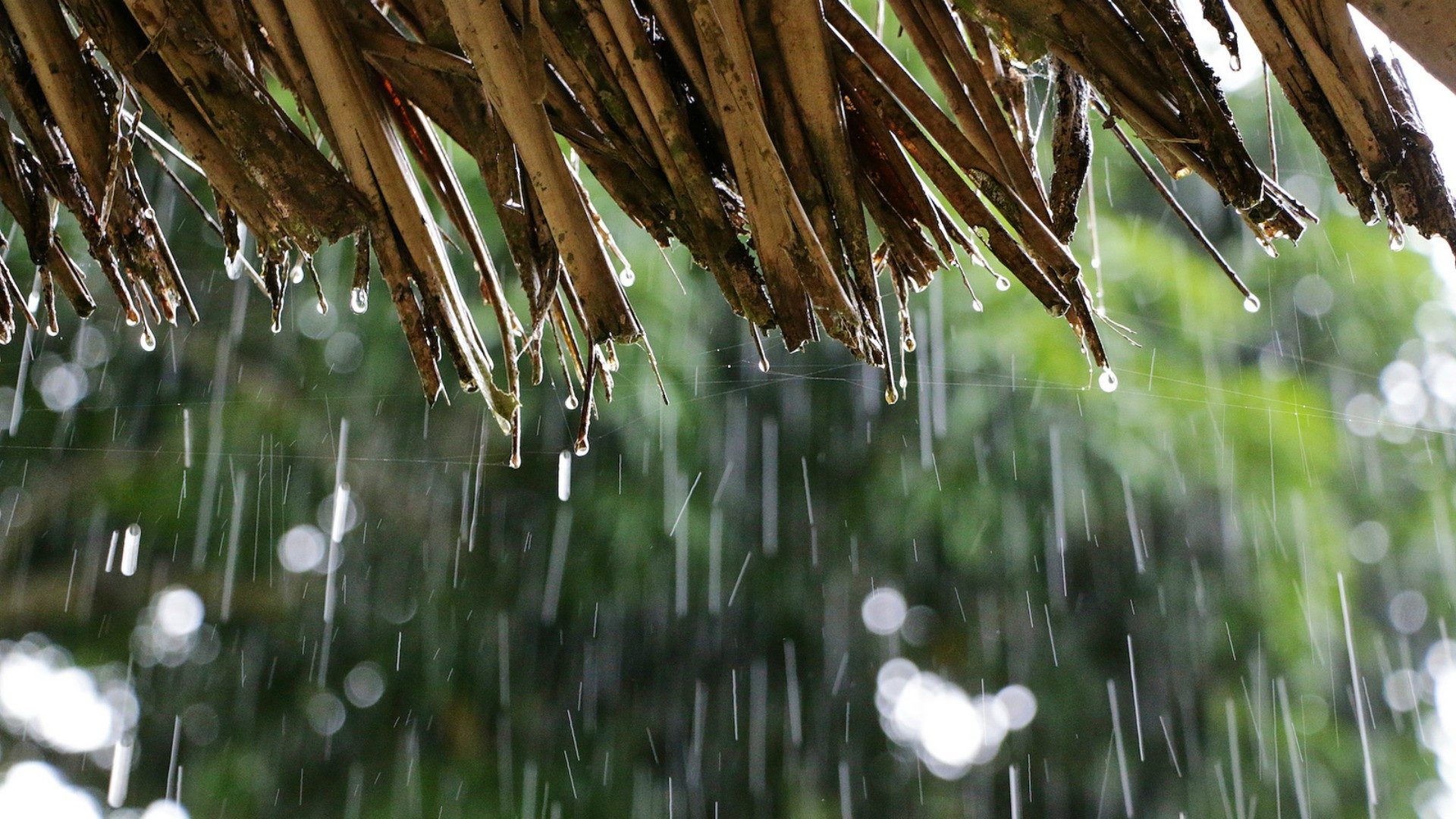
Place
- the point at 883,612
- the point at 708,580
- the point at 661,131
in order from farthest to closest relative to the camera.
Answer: the point at 883,612, the point at 708,580, the point at 661,131

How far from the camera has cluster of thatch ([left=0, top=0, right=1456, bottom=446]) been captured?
2.91 feet

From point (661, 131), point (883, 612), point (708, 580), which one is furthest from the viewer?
point (883, 612)

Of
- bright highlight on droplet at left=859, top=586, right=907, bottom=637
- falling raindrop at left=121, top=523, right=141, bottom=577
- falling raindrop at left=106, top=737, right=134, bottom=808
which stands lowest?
falling raindrop at left=106, top=737, right=134, bottom=808

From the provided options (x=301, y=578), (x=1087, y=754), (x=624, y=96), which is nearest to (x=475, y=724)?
(x=301, y=578)

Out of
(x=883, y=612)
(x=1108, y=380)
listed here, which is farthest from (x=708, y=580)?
(x=1108, y=380)

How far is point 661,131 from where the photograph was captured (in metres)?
0.96

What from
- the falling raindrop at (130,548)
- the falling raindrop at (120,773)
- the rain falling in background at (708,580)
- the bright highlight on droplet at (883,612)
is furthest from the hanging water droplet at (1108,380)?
the falling raindrop at (120,773)

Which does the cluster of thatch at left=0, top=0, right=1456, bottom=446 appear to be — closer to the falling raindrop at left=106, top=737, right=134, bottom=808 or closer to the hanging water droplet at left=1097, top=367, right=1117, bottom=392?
the hanging water droplet at left=1097, top=367, right=1117, bottom=392

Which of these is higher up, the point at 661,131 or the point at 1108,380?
the point at 661,131

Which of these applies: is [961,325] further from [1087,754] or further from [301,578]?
[301,578]

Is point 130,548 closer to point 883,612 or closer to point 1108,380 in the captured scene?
point 883,612

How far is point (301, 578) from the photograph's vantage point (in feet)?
14.3

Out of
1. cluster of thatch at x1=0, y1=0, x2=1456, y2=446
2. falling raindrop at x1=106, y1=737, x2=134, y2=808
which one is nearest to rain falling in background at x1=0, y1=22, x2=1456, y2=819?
falling raindrop at x1=106, y1=737, x2=134, y2=808

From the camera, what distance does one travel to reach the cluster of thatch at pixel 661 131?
0.89 m
